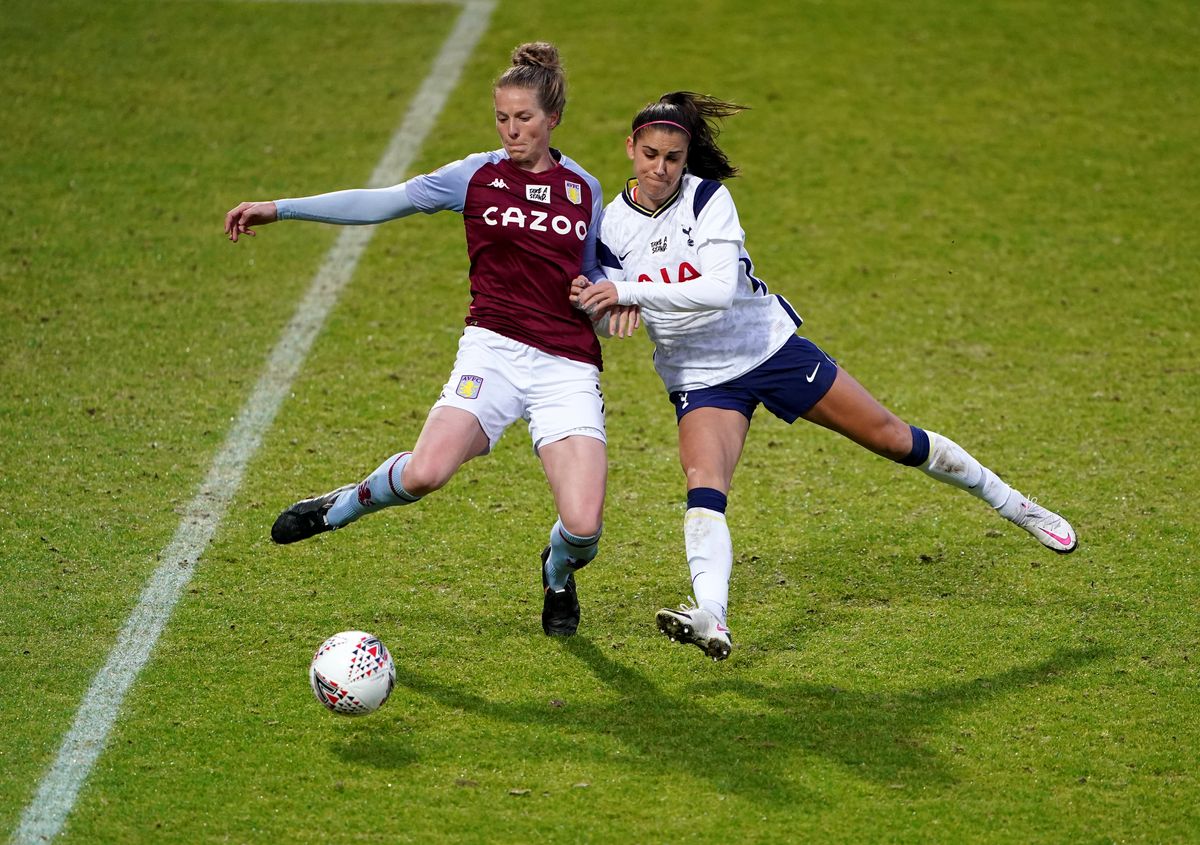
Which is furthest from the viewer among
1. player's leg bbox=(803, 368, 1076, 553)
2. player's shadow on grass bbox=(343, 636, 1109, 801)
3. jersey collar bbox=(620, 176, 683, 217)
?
player's leg bbox=(803, 368, 1076, 553)

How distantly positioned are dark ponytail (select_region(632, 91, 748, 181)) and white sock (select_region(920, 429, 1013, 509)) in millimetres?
A: 1397

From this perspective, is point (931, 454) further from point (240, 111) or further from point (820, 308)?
point (240, 111)

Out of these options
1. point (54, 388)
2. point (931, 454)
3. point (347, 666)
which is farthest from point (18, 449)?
point (931, 454)

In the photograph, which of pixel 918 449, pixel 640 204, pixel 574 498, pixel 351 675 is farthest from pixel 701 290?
pixel 351 675

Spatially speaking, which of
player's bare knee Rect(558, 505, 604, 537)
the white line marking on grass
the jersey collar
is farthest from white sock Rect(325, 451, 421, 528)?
the jersey collar

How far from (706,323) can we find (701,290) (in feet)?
0.92

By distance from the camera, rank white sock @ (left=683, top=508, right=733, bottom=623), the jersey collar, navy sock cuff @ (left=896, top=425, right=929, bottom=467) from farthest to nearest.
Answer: navy sock cuff @ (left=896, top=425, right=929, bottom=467) < the jersey collar < white sock @ (left=683, top=508, right=733, bottom=623)

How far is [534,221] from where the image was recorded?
5.41 meters

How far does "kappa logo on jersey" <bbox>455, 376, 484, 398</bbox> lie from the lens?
17.7ft

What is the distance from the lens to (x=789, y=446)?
7418 mm

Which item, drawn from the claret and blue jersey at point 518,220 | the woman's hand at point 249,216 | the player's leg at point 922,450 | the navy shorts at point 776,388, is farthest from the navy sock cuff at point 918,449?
the woman's hand at point 249,216

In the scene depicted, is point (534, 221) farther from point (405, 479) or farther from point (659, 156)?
point (405, 479)

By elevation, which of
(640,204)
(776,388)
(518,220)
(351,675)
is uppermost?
(640,204)

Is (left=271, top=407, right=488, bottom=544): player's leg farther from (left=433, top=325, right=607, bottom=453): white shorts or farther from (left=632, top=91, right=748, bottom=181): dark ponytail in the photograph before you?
(left=632, top=91, right=748, bottom=181): dark ponytail
